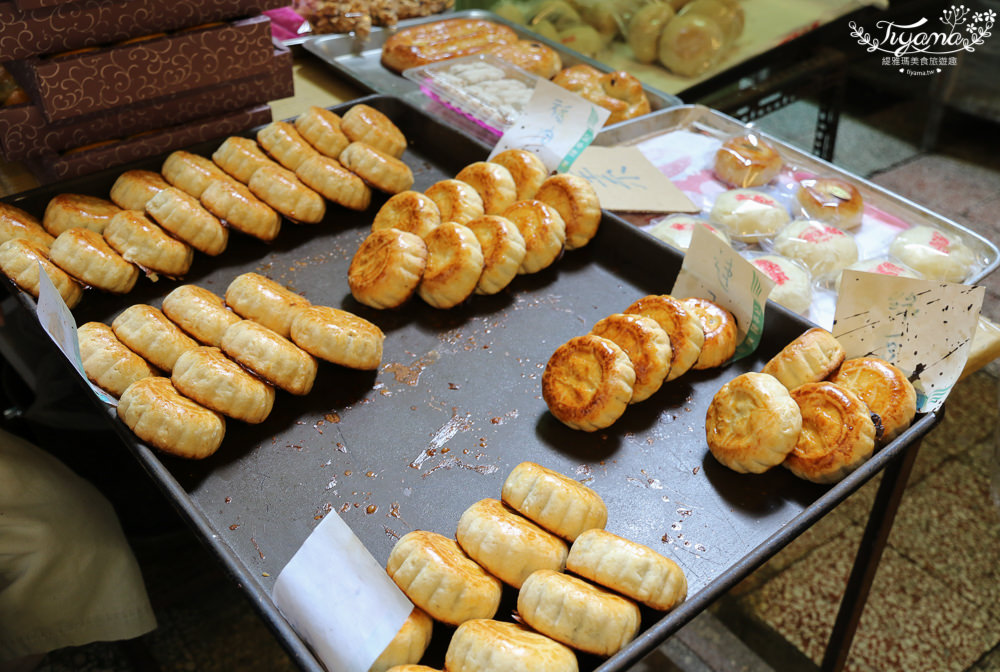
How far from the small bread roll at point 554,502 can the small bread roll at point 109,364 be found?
924mm

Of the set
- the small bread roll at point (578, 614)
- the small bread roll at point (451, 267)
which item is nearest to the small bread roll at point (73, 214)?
the small bread roll at point (451, 267)

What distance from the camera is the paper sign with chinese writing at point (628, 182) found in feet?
8.51

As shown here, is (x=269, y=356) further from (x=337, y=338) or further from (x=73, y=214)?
(x=73, y=214)

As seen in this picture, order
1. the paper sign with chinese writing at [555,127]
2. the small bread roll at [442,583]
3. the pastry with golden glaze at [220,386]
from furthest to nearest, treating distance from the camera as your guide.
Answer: the paper sign with chinese writing at [555,127] < the pastry with golden glaze at [220,386] < the small bread roll at [442,583]

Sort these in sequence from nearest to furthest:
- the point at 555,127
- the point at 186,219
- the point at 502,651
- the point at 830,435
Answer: the point at 502,651
the point at 830,435
the point at 186,219
the point at 555,127

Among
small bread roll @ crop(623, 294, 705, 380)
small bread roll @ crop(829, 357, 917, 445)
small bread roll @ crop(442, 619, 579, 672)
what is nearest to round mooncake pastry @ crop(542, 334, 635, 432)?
small bread roll @ crop(623, 294, 705, 380)

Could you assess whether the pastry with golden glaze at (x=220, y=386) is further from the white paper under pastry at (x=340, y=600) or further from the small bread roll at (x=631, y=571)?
the small bread roll at (x=631, y=571)

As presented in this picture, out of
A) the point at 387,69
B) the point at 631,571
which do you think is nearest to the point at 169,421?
the point at 631,571

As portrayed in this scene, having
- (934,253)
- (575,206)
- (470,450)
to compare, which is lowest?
(470,450)

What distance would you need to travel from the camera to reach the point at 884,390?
5.63 ft

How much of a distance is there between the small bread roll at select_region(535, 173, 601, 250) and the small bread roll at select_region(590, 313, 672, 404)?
495 millimetres

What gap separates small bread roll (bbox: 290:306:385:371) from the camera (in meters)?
1.92

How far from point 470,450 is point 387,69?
237 cm

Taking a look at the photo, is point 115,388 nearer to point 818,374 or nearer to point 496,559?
point 496,559
